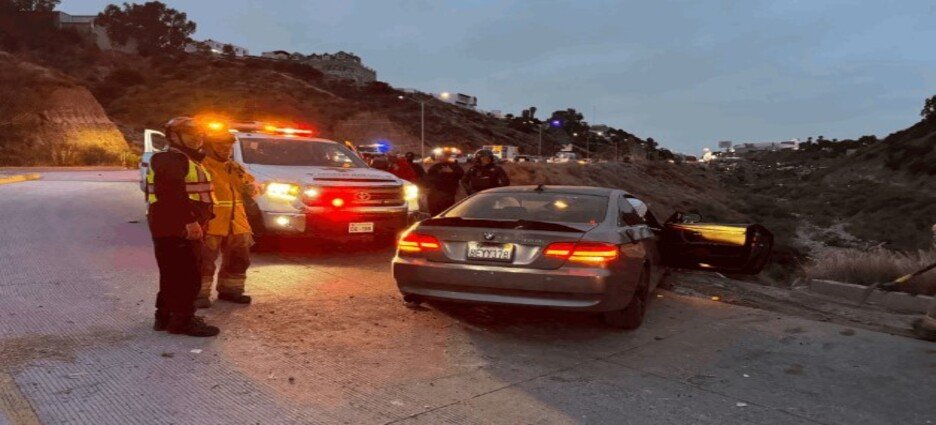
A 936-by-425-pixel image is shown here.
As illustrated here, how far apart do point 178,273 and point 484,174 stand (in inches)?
225

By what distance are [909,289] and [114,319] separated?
8.78 metres

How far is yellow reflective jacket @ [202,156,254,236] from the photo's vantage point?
5.74 metres

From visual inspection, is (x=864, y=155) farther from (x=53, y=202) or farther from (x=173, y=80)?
(x=53, y=202)

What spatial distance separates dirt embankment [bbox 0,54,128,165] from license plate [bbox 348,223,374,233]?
37.7m

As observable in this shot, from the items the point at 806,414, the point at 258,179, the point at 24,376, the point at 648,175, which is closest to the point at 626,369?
the point at 806,414

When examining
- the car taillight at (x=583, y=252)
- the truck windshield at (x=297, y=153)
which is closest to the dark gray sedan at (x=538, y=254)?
the car taillight at (x=583, y=252)

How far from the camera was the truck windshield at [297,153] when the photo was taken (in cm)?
930

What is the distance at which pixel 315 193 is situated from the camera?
833cm

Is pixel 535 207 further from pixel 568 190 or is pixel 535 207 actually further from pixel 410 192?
pixel 410 192

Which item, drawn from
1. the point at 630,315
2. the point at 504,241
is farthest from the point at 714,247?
the point at 504,241

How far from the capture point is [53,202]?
600 inches

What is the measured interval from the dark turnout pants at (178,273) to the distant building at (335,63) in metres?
152

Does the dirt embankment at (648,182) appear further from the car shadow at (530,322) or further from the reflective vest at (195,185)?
the reflective vest at (195,185)

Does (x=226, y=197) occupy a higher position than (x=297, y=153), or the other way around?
(x=297, y=153)
